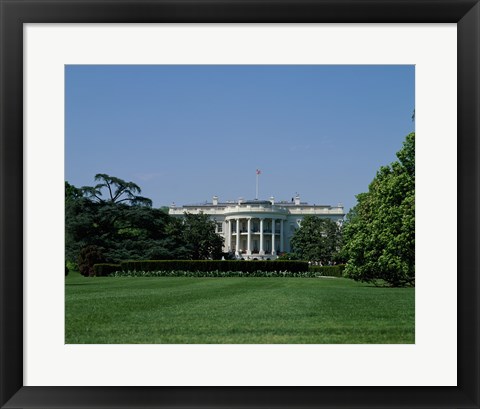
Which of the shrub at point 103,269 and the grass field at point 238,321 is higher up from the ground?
the grass field at point 238,321

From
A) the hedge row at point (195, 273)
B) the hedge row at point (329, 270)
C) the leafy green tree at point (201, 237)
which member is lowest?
the hedge row at point (329, 270)

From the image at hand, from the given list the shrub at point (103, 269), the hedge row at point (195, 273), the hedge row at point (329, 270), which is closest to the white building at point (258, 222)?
the hedge row at point (329, 270)

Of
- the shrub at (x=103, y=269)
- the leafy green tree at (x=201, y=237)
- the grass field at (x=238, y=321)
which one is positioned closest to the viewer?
the grass field at (x=238, y=321)

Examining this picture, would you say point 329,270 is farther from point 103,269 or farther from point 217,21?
point 217,21

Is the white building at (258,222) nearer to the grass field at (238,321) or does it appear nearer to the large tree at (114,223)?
the large tree at (114,223)

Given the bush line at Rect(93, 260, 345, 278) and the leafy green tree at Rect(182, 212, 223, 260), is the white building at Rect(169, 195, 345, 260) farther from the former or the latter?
the bush line at Rect(93, 260, 345, 278)

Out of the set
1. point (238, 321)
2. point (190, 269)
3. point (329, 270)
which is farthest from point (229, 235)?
point (238, 321)

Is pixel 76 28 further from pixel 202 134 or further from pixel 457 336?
pixel 202 134
